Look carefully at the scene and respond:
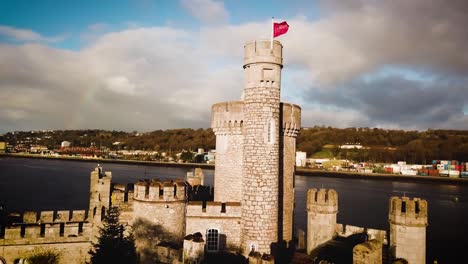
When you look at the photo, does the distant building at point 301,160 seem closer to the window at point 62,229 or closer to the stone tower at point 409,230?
the stone tower at point 409,230

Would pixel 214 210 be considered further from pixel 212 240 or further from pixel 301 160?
pixel 301 160

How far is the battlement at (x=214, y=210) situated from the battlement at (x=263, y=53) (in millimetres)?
7129

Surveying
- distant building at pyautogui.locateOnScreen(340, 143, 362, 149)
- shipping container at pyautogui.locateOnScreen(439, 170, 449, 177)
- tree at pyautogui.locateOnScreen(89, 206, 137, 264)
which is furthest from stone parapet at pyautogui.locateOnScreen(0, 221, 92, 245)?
distant building at pyautogui.locateOnScreen(340, 143, 362, 149)

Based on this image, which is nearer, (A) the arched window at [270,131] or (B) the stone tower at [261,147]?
(B) the stone tower at [261,147]

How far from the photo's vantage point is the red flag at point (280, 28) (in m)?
16.8

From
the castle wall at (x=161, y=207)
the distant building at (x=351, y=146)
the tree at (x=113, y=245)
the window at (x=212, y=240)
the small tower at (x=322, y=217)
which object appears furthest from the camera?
the distant building at (x=351, y=146)

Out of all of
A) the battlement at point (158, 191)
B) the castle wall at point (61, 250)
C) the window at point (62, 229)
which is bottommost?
the castle wall at point (61, 250)

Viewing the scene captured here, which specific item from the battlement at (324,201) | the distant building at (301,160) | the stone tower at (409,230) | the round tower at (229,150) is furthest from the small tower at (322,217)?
the distant building at (301,160)

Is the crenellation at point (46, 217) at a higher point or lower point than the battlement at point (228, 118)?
lower

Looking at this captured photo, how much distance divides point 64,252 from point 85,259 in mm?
1063

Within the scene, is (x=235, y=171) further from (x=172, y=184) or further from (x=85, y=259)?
(x=85, y=259)

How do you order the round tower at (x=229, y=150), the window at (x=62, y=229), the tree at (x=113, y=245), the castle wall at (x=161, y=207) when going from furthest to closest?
the round tower at (x=229, y=150) → the window at (x=62, y=229) → the tree at (x=113, y=245) → the castle wall at (x=161, y=207)

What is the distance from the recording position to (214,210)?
684 inches

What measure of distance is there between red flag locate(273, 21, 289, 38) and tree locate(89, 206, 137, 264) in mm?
11920
